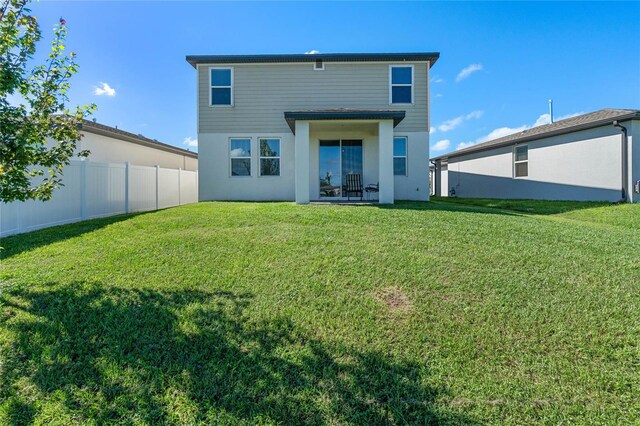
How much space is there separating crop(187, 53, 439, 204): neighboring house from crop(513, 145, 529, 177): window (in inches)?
284

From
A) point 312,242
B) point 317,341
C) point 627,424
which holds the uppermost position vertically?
point 312,242

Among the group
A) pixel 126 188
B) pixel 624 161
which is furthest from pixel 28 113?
pixel 624 161

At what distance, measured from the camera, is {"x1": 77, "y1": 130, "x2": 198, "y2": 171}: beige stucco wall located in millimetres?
13499

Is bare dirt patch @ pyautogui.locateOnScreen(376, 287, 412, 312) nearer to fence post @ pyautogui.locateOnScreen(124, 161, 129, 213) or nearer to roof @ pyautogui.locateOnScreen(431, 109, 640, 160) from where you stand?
fence post @ pyautogui.locateOnScreen(124, 161, 129, 213)

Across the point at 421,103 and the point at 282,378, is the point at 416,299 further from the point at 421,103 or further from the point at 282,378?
the point at 421,103

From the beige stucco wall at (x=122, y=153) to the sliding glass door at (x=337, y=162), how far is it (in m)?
8.66

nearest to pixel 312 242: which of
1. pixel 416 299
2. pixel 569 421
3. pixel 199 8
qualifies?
pixel 416 299

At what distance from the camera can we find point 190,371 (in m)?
2.79

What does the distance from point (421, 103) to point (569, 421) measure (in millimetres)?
12833

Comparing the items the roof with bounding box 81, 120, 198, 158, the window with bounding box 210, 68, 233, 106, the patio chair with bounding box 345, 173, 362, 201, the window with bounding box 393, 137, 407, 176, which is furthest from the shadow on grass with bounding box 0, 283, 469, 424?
the window with bounding box 210, 68, 233, 106

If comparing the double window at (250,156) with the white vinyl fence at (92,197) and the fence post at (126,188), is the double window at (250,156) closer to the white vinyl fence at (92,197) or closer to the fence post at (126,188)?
the white vinyl fence at (92,197)

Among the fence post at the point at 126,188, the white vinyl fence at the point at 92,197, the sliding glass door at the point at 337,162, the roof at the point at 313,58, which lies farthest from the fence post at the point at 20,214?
the sliding glass door at the point at 337,162

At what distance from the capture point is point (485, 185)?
19719 millimetres

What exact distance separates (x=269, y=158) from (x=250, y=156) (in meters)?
0.85
